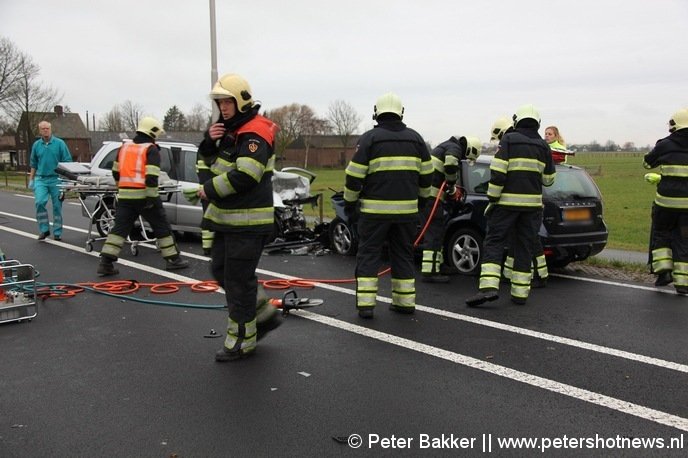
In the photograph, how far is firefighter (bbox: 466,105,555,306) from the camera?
6.33m

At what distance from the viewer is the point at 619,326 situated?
5.64 m

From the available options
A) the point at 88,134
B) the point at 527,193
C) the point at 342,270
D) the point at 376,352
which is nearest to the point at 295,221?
the point at 342,270

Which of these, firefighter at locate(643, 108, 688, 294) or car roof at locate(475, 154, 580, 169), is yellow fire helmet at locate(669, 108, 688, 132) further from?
car roof at locate(475, 154, 580, 169)

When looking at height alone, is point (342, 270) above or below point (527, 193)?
below

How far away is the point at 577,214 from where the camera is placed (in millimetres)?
7652

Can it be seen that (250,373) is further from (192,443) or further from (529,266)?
(529,266)

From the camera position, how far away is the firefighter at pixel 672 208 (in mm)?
6992

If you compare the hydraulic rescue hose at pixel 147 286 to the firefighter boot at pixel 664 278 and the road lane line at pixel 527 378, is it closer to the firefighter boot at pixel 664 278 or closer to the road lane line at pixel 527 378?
the road lane line at pixel 527 378

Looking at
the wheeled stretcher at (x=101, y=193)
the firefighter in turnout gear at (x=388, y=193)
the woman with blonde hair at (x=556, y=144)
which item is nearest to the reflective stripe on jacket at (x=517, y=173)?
the firefighter in turnout gear at (x=388, y=193)

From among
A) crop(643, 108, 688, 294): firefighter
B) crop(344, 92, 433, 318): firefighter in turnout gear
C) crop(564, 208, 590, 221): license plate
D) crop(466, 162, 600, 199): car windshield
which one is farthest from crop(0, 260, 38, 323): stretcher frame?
crop(643, 108, 688, 294): firefighter

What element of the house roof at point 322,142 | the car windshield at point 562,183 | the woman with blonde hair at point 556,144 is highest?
the house roof at point 322,142

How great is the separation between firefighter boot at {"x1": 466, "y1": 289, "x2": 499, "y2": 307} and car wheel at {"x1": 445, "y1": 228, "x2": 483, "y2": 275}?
164 cm

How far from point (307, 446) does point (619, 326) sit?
3.67 m

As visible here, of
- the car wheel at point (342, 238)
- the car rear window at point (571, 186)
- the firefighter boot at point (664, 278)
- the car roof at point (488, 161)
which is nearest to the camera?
the firefighter boot at point (664, 278)
